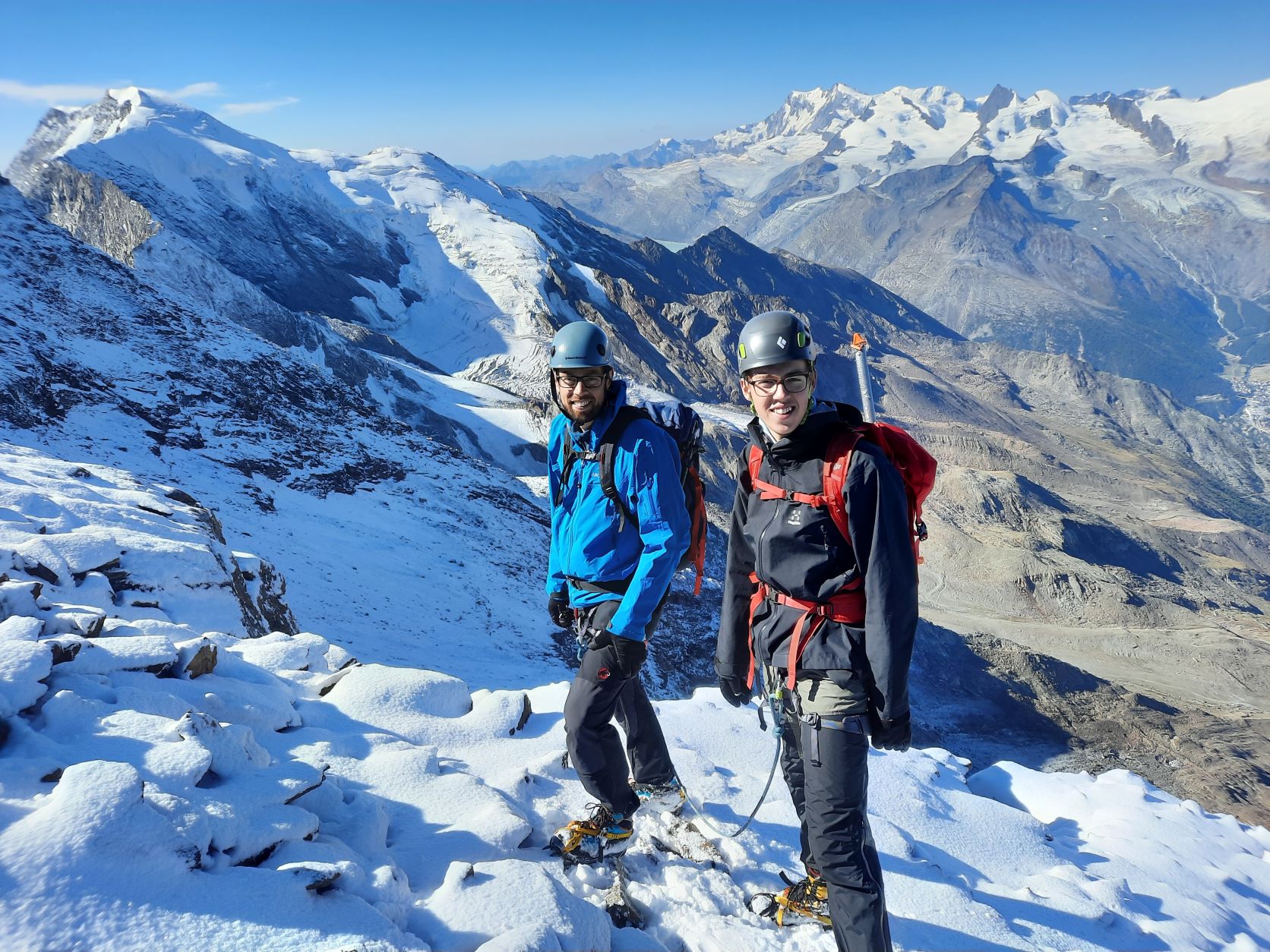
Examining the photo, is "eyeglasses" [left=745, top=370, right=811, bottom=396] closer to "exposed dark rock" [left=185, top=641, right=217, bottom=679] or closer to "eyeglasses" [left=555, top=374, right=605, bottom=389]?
"eyeglasses" [left=555, top=374, right=605, bottom=389]

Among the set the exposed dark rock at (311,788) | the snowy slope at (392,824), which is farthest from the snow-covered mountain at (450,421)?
the exposed dark rock at (311,788)

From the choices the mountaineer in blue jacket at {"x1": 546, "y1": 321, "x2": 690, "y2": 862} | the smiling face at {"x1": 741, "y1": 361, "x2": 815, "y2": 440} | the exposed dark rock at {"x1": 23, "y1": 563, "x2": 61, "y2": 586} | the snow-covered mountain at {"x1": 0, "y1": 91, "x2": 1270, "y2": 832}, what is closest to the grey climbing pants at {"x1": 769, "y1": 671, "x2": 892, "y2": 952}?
the mountaineer in blue jacket at {"x1": 546, "y1": 321, "x2": 690, "y2": 862}

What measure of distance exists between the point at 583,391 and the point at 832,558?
205 centimetres

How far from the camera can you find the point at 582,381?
15.6 ft

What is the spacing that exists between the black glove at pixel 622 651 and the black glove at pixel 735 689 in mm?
656

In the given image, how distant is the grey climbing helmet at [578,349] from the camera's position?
4.71 m

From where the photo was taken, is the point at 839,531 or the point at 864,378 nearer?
the point at 839,531

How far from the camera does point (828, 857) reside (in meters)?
4.04

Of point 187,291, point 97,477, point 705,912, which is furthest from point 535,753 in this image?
point 187,291

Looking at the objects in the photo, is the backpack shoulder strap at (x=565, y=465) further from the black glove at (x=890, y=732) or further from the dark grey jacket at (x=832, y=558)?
the black glove at (x=890, y=732)

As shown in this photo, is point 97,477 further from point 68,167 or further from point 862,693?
point 68,167

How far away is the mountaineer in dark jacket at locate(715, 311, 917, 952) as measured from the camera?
3738mm

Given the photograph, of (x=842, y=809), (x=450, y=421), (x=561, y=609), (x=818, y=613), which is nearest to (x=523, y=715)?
(x=561, y=609)

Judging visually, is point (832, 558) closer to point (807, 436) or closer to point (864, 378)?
point (807, 436)
